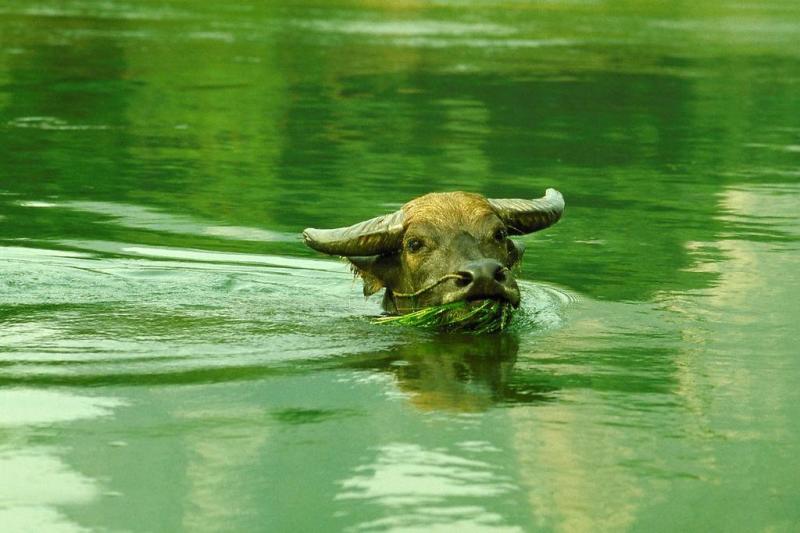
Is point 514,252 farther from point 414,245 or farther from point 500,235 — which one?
point 414,245

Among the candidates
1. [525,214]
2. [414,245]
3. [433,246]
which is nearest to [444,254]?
[433,246]

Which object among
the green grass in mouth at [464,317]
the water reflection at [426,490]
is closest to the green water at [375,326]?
the water reflection at [426,490]

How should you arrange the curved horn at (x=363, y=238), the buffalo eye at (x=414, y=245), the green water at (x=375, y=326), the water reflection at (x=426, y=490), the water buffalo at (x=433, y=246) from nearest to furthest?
1. the water reflection at (x=426, y=490)
2. the green water at (x=375, y=326)
3. the water buffalo at (x=433, y=246)
4. the buffalo eye at (x=414, y=245)
5. the curved horn at (x=363, y=238)

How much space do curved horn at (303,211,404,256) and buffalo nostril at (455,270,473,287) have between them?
0.61m

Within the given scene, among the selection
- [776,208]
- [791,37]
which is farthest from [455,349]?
[791,37]

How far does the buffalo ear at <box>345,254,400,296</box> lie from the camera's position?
9297 mm

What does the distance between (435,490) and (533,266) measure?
5063 millimetres

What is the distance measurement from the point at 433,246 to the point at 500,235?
388 millimetres

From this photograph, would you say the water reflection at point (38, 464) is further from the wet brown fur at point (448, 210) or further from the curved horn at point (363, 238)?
the wet brown fur at point (448, 210)

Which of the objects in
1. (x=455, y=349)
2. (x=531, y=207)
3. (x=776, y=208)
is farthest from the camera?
(x=776, y=208)

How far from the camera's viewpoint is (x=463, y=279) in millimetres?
8578

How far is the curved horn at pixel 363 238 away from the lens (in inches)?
360

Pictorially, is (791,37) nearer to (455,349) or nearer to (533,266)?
(533,266)

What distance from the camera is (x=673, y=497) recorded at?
609 cm
